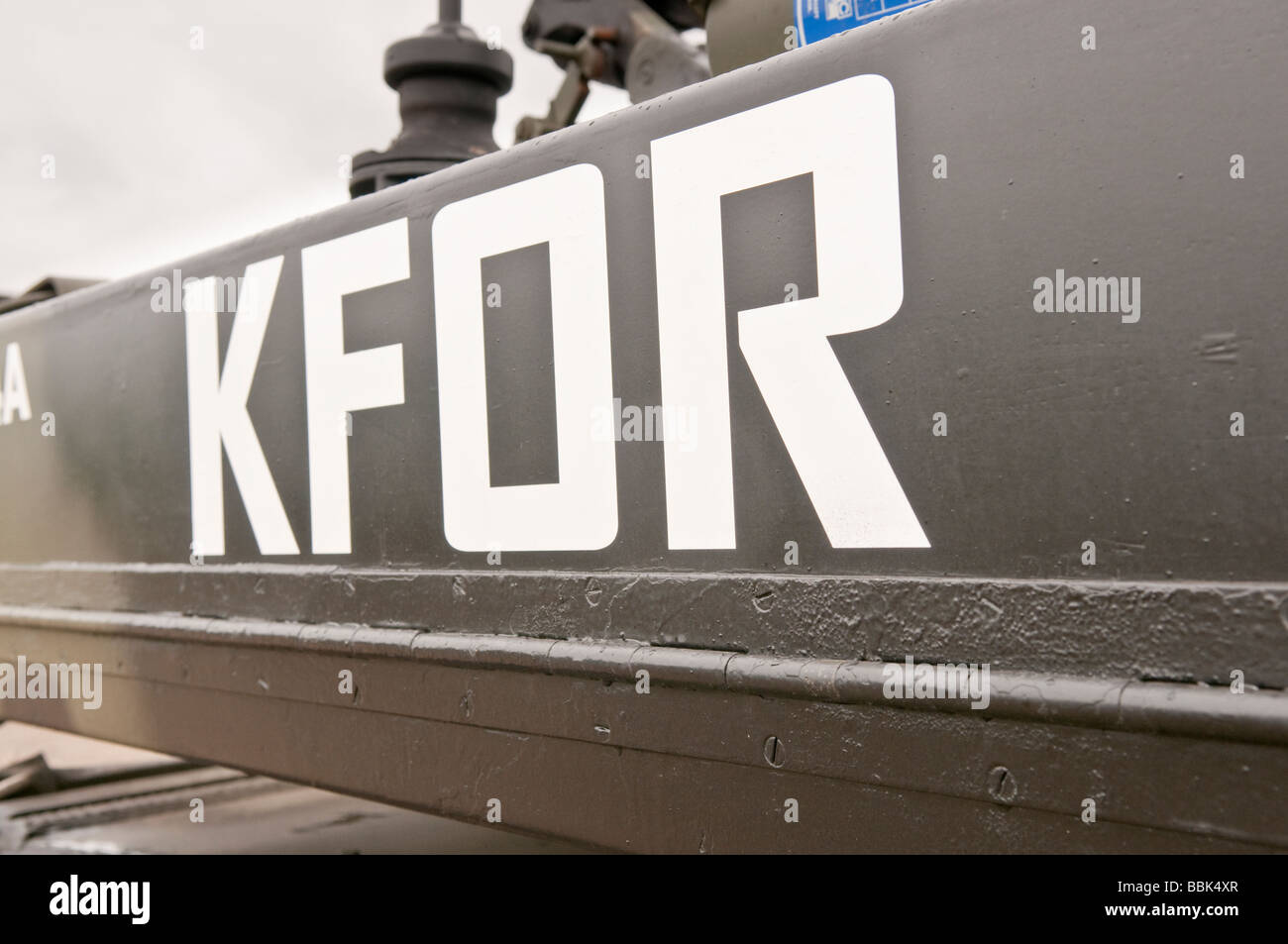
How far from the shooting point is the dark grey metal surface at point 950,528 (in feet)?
3.92

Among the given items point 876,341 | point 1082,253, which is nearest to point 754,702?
point 876,341

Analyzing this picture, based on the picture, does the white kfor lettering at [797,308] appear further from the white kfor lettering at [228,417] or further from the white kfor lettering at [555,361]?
the white kfor lettering at [228,417]

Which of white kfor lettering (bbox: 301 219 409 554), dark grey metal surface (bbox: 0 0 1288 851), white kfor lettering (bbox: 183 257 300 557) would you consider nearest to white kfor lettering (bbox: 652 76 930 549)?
dark grey metal surface (bbox: 0 0 1288 851)

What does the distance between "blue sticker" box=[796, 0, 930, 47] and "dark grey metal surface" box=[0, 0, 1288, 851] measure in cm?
30

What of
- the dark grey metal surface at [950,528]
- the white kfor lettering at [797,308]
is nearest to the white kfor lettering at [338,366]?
the dark grey metal surface at [950,528]

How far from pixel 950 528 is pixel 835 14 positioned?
0.90 meters

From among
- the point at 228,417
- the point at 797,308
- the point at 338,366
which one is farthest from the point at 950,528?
the point at 228,417

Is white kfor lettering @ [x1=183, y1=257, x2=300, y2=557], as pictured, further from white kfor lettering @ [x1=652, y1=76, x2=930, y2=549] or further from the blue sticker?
the blue sticker

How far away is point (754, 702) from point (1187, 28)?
918 millimetres

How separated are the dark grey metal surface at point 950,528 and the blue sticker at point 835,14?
0.30 m

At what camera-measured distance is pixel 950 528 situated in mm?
1384

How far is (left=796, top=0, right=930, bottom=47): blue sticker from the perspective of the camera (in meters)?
1.76

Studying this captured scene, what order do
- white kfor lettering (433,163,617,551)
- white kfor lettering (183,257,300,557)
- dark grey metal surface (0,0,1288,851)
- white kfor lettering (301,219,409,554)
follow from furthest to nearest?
white kfor lettering (183,257,300,557) → white kfor lettering (301,219,409,554) → white kfor lettering (433,163,617,551) → dark grey metal surface (0,0,1288,851)

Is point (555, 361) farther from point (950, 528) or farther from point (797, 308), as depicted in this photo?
point (950, 528)
